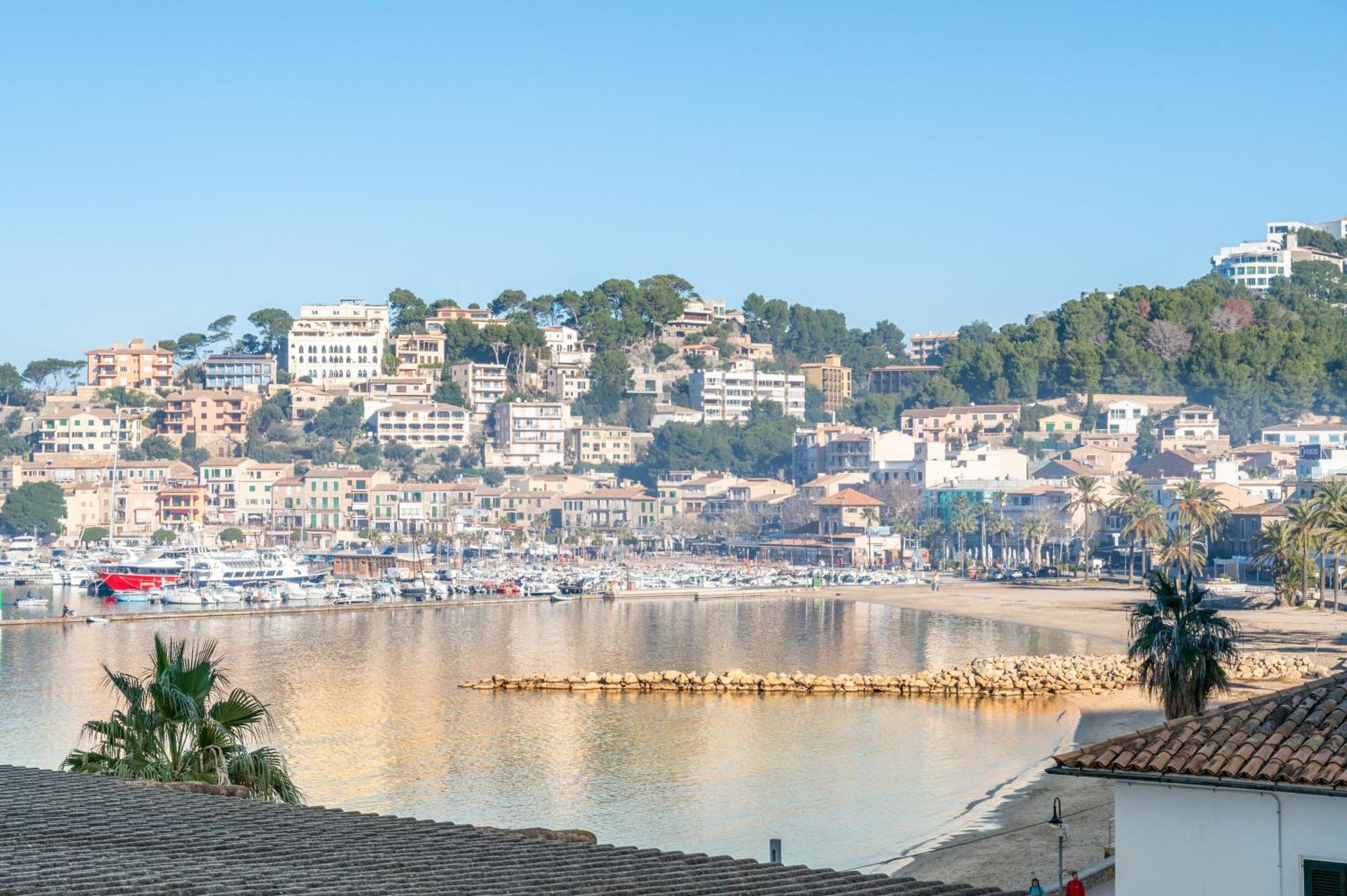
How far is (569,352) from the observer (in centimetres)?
17038

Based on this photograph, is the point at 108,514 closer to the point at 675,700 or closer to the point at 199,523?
the point at 199,523

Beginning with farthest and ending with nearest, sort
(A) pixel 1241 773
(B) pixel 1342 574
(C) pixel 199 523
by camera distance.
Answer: (C) pixel 199 523 < (B) pixel 1342 574 < (A) pixel 1241 773

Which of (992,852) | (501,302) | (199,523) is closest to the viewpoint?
(992,852)

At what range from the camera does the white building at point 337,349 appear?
16638 centimetres

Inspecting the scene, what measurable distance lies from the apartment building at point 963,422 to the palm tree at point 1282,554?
234 feet

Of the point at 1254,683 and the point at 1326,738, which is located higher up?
the point at 1326,738

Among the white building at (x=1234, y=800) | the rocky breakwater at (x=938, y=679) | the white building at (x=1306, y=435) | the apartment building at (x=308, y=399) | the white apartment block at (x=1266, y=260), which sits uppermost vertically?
the white apartment block at (x=1266, y=260)

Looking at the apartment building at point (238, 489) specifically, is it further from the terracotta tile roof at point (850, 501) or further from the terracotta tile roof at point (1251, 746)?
the terracotta tile roof at point (1251, 746)

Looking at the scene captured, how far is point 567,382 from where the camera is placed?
6506 inches

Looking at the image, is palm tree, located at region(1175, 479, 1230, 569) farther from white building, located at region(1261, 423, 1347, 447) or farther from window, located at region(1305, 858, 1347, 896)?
window, located at region(1305, 858, 1347, 896)

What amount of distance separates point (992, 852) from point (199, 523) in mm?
114099

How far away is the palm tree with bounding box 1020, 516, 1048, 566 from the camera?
96.6 m

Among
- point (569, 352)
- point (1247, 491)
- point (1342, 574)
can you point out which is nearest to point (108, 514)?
point (569, 352)

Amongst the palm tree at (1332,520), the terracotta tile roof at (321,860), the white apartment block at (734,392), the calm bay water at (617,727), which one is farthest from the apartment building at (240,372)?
the terracotta tile roof at (321,860)
